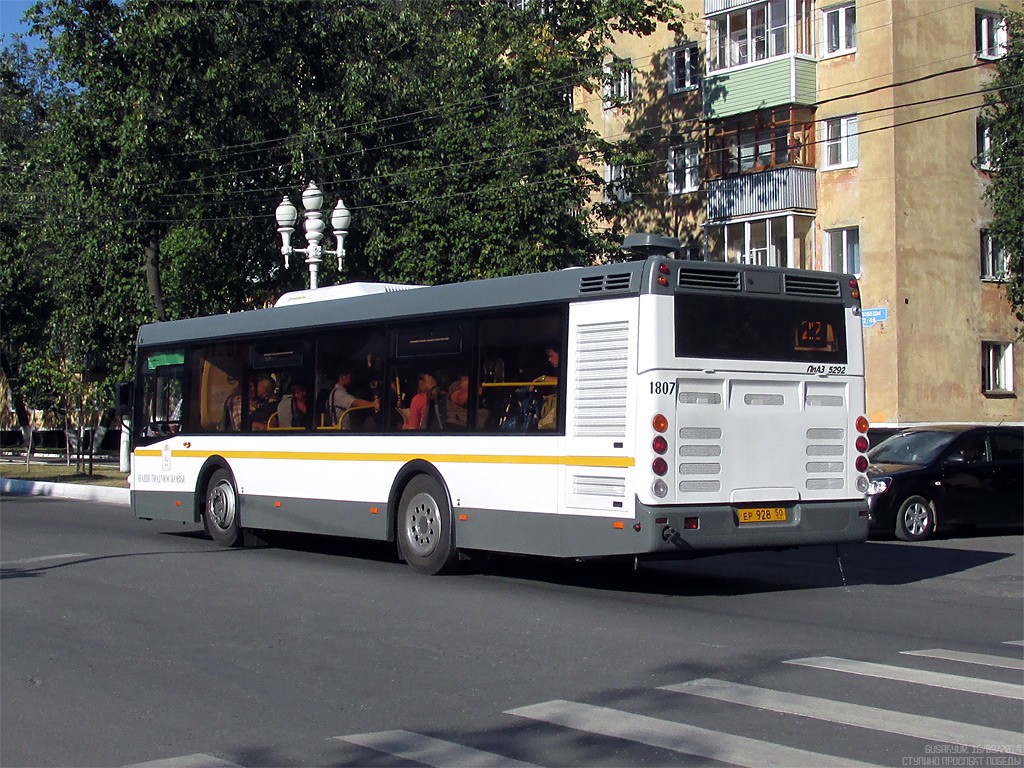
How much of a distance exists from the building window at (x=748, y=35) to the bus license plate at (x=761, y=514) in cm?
2696

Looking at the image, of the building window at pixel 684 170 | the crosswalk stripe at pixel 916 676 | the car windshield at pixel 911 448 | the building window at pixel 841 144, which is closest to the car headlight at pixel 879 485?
the car windshield at pixel 911 448

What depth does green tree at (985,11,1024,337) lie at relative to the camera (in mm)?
34062

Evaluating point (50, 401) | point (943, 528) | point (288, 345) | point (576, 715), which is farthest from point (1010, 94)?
point (576, 715)

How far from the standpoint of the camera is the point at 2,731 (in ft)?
21.1

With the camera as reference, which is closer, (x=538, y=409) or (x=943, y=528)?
(x=538, y=409)

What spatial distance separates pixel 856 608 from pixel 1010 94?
2739 cm

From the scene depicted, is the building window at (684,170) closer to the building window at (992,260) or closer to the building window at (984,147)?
the building window at (984,147)

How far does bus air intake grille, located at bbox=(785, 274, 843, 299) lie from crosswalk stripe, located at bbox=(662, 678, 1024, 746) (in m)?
4.98

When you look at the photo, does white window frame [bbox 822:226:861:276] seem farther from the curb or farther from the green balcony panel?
the curb

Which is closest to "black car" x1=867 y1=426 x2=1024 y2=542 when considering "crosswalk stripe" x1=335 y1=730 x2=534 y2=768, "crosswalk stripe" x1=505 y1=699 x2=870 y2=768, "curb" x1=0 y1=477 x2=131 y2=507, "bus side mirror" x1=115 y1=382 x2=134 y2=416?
"bus side mirror" x1=115 y1=382 x2=134 y2=416

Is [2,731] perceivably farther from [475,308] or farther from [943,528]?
[943,528]

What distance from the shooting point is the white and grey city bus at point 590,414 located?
10.6 m

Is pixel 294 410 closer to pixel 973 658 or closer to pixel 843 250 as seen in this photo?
pixel 973 658

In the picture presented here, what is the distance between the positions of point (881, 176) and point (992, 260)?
4.76 metres
